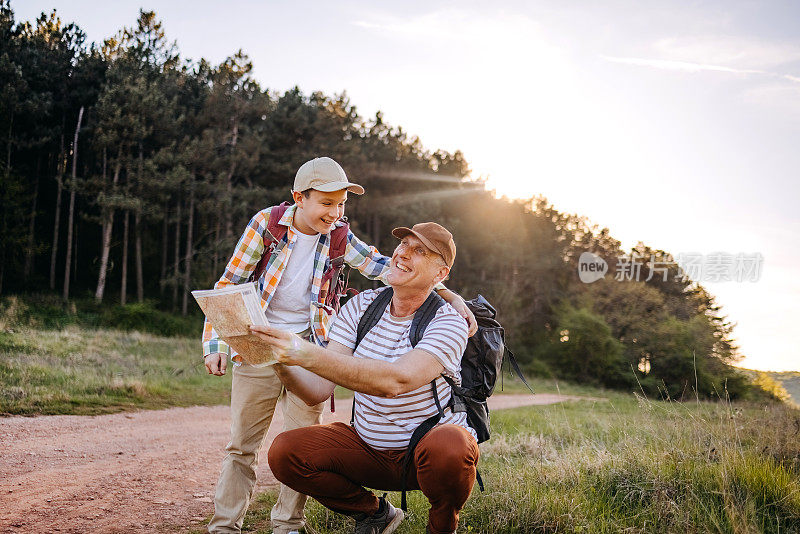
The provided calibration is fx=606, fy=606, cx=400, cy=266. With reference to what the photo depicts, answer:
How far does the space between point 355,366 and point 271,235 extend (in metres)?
1.47

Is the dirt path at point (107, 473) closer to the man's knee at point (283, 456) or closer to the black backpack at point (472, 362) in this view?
the man's knee at point (283, 456)

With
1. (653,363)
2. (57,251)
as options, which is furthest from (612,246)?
(57,251)

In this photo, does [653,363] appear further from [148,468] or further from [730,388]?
[148,468]

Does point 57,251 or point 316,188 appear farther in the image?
point 57,251

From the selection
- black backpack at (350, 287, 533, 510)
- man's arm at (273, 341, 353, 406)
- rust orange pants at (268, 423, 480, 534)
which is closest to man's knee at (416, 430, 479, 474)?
rust orange pants at (268, 423, 480, 534)

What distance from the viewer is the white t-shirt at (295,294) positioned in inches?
152

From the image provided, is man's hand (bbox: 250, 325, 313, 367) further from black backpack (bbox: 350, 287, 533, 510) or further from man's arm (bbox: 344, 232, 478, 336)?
man's arm (bbox: 344, 232, 478, 336)

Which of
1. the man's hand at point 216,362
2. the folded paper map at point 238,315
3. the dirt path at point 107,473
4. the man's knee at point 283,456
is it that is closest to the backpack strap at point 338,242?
the man's hand at point 216,362

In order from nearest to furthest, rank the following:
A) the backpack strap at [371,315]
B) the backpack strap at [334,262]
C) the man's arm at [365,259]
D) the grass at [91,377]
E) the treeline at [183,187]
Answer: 1. the backpack strap at [371,315]
2. the backpack strap at [334,262]
3. the man's arm at [365,259]
4. the grass at [91,377]
5. the treeline at [183,187]

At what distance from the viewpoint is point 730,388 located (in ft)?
92.4

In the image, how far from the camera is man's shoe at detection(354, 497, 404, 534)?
12.0 feet

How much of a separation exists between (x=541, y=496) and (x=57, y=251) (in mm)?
35324

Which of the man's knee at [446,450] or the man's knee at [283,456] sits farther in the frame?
the man's knee at [283,456]

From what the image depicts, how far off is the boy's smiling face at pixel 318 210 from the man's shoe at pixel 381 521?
5.75 feet
